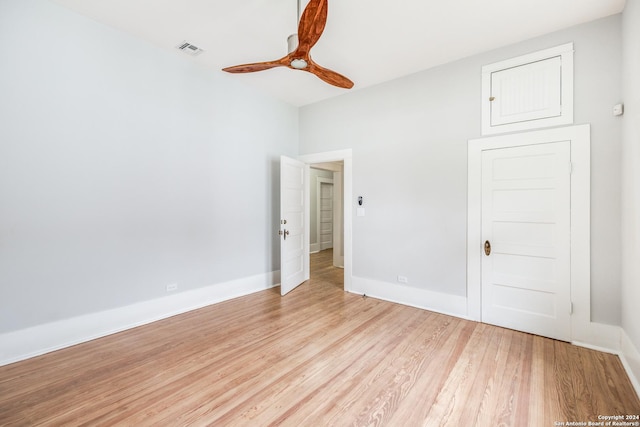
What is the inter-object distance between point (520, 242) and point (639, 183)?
1108 mm

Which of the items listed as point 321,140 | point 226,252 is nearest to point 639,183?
point 321,140

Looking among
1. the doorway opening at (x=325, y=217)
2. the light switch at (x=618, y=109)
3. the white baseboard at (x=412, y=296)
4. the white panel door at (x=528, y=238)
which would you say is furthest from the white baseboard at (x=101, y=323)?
the light switch at (x=618, y=109)

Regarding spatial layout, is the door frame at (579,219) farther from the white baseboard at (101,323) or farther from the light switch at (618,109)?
the white baseboard at (101,323)

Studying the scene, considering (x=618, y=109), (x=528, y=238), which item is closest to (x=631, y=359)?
(x=528, y=238)

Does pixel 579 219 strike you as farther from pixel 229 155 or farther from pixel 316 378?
pixel 229 155

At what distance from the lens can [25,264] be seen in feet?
7.77

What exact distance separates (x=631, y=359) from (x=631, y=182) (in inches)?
54.3

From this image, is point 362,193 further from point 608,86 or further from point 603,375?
point 603,375

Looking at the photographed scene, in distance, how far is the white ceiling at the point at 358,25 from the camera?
2.45 m

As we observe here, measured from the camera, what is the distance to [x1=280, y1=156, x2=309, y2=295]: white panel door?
413 cm

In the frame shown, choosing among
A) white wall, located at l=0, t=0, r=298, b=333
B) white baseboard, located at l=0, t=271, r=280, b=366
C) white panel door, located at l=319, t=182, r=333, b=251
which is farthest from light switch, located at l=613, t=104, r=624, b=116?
white panel door, located at l=319, t=182, r=333, b=251

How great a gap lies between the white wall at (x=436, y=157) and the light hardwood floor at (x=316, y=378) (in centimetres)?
82

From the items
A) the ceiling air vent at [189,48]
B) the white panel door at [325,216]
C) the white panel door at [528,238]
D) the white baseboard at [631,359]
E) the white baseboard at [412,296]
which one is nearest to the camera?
the white baseboard at [631,359]

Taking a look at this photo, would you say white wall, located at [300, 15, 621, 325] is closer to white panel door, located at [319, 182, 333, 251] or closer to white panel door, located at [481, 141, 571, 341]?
white panel door, located at [481, 141, 571, 341]
